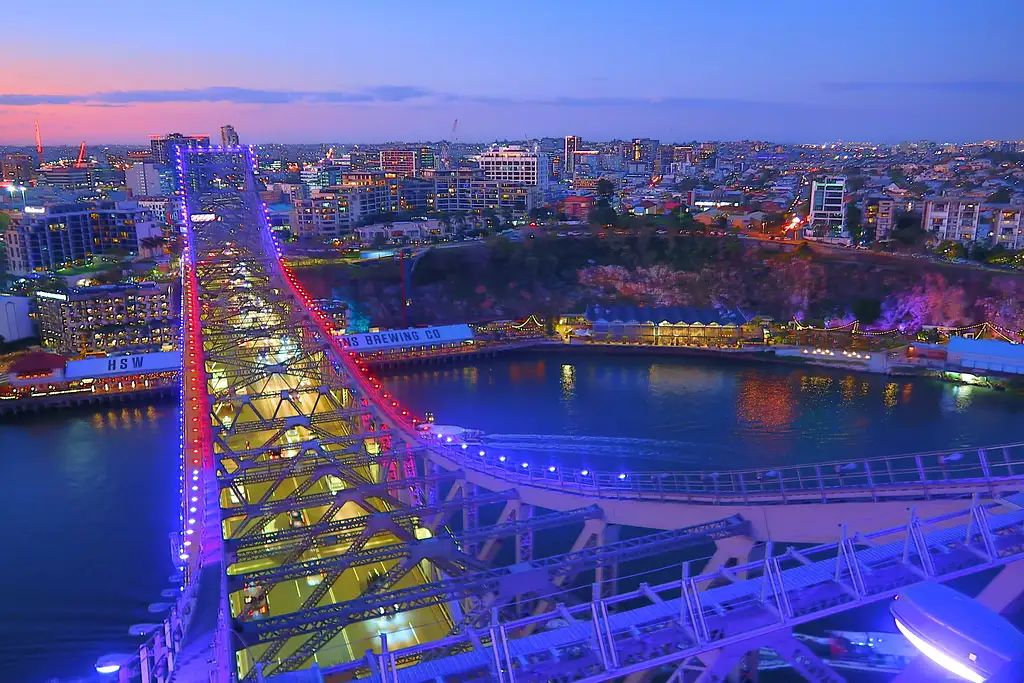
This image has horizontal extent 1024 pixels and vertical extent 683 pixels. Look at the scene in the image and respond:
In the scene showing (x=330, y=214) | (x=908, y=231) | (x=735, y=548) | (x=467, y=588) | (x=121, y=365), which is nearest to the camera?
(x=467, y=588)

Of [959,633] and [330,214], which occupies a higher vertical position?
[959,633]

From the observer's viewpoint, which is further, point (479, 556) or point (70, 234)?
point (70, 234)

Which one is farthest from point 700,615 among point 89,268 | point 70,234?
point 70,234

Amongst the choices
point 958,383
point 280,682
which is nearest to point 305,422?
point 280,682

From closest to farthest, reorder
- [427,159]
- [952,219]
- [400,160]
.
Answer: [952,219]
[400,160]
[427,159]

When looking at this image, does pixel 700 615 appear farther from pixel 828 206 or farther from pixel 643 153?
pixel 643 153

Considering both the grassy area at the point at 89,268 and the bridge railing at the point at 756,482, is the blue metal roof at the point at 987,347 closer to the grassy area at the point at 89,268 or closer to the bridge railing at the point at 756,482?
the bridge railing at the point at 756,482

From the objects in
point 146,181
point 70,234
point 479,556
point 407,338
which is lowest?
point 407,338

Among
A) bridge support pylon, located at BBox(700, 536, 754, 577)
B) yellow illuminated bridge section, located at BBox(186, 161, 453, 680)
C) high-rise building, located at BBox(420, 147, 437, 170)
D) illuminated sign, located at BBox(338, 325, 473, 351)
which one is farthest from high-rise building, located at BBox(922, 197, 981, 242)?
high-rise building, located at BBox(420, 147, 437, 170)
